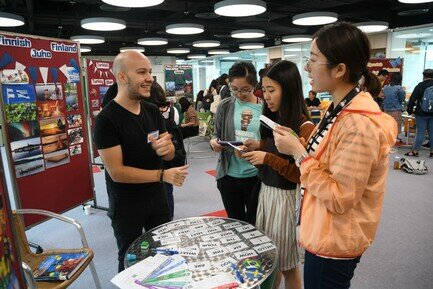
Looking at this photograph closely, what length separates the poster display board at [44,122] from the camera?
2.60 metres

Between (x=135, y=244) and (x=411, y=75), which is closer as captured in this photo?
(x=135, y=244)

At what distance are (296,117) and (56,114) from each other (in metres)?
2.41

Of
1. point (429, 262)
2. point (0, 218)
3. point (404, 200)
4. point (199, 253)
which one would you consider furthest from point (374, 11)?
point (0, 218)

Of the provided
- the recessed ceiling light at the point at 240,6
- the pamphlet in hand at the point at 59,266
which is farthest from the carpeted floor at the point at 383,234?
the recessed ceiling light at the point at 240,6

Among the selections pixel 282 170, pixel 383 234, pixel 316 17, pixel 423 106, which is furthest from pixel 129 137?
pixel 423 106

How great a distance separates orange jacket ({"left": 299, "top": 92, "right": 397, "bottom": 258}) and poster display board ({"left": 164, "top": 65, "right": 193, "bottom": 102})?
6398 millimetres

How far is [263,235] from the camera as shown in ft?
5.50

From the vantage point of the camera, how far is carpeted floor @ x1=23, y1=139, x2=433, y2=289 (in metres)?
2.45

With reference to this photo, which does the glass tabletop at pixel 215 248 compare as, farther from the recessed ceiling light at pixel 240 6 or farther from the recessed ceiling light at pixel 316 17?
the recessed ceiling light at pixel 316 17

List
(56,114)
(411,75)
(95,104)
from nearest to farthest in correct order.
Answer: (56,114)
(95,104)
(411,75)

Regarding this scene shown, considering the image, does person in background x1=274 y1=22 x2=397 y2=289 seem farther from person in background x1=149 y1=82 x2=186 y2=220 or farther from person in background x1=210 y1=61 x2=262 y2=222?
person in background x1=149 y1=82 x2=186 y2=220

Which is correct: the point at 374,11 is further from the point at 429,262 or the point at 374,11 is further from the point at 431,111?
the point at 429,262

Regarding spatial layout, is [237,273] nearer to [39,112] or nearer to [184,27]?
[39,112]

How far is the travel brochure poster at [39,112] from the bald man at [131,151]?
1.24 meters
